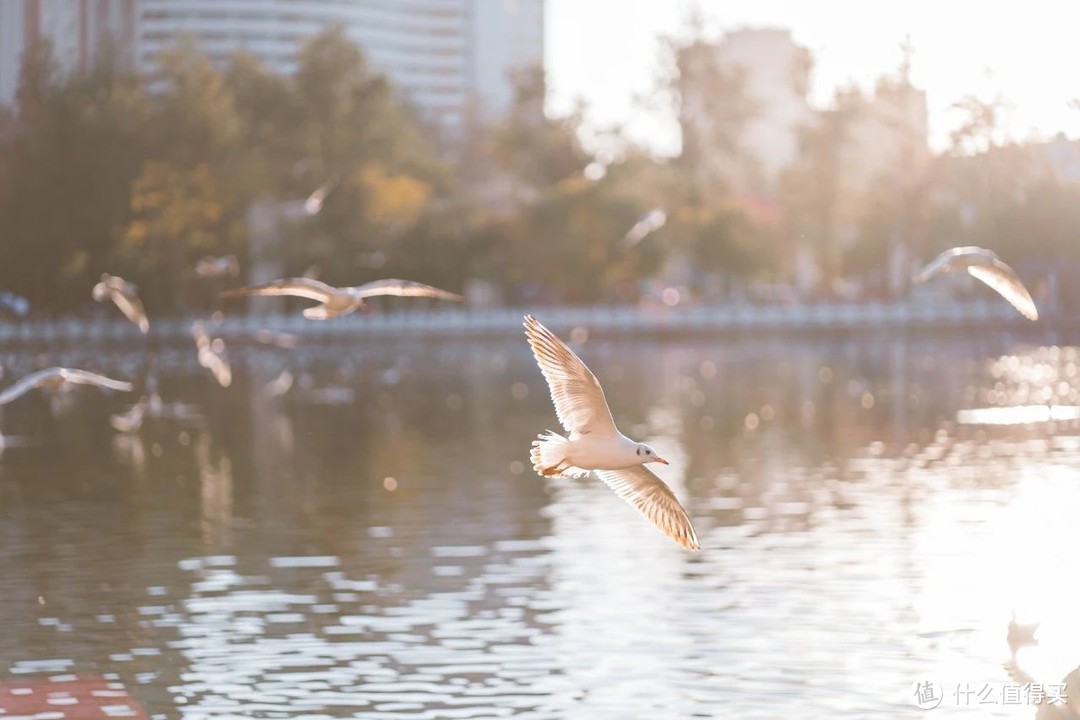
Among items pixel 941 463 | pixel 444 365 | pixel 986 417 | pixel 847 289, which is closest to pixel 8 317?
pixel 444 365

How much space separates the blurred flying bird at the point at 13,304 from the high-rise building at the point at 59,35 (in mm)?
9217

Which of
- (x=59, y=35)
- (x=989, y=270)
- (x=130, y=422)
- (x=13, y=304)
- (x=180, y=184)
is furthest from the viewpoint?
(x=59, y=35)

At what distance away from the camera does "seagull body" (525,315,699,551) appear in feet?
52.4

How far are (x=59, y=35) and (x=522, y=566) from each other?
78385 mm

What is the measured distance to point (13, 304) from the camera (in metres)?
92.4

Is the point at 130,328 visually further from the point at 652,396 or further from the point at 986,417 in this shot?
the point at 986,417

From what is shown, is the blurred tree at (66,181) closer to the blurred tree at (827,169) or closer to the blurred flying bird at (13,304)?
the blurred flying bird at (13,304)

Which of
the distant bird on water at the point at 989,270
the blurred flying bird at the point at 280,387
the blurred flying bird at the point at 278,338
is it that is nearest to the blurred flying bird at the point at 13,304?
the blurred flying bird at the point at 278,338

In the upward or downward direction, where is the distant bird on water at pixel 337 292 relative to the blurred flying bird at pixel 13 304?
downward

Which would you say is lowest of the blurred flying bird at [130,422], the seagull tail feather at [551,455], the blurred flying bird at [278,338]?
the blurred flying bird at [130,422]

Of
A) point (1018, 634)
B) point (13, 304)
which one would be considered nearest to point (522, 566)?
point (1018, 634)

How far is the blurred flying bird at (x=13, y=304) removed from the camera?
91.8 meters

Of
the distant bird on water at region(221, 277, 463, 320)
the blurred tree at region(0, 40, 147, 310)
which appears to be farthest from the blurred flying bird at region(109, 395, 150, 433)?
the blurred tree at region(0, 40, 147, 310)

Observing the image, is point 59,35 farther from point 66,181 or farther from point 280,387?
point 280,387
